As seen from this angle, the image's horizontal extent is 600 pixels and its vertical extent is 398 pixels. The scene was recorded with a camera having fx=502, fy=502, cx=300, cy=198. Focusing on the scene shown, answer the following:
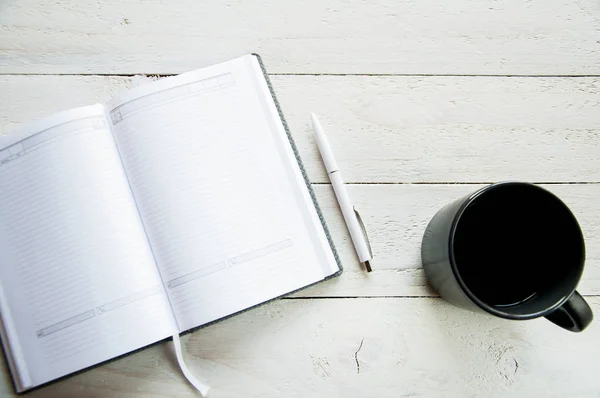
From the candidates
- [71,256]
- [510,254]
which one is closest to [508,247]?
[510,254]

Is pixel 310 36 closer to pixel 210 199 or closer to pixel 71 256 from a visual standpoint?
pixel 210 199

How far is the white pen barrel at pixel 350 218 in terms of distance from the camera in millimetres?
513

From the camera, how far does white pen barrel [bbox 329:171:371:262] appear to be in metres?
0.51

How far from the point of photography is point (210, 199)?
471 mm

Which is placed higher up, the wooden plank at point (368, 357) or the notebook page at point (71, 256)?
the notebook page at point (71, 256)

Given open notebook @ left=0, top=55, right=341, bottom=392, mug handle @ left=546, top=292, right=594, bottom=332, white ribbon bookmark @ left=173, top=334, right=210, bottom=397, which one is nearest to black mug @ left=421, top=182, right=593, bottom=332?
mug handle @ left=546, top=292, right=594, bottom=332

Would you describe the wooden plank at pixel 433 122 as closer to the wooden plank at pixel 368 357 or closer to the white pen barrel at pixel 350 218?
the white pen barrel at pixel 350 218

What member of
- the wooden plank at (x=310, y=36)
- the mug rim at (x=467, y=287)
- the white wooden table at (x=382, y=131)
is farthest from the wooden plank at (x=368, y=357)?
the wooden plank at (x=310, y=36)

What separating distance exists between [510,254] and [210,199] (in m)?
0.29

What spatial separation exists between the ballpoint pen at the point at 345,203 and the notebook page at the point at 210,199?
5 centimetres

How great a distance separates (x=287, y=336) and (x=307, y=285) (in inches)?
2.8

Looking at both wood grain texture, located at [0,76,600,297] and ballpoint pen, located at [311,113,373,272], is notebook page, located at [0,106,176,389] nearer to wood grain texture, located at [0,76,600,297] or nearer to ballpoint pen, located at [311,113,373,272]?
wood grain texture, located at [0,76,600,297]

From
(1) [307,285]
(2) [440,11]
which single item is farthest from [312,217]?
(2) [440,11]

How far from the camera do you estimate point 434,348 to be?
52 cm
